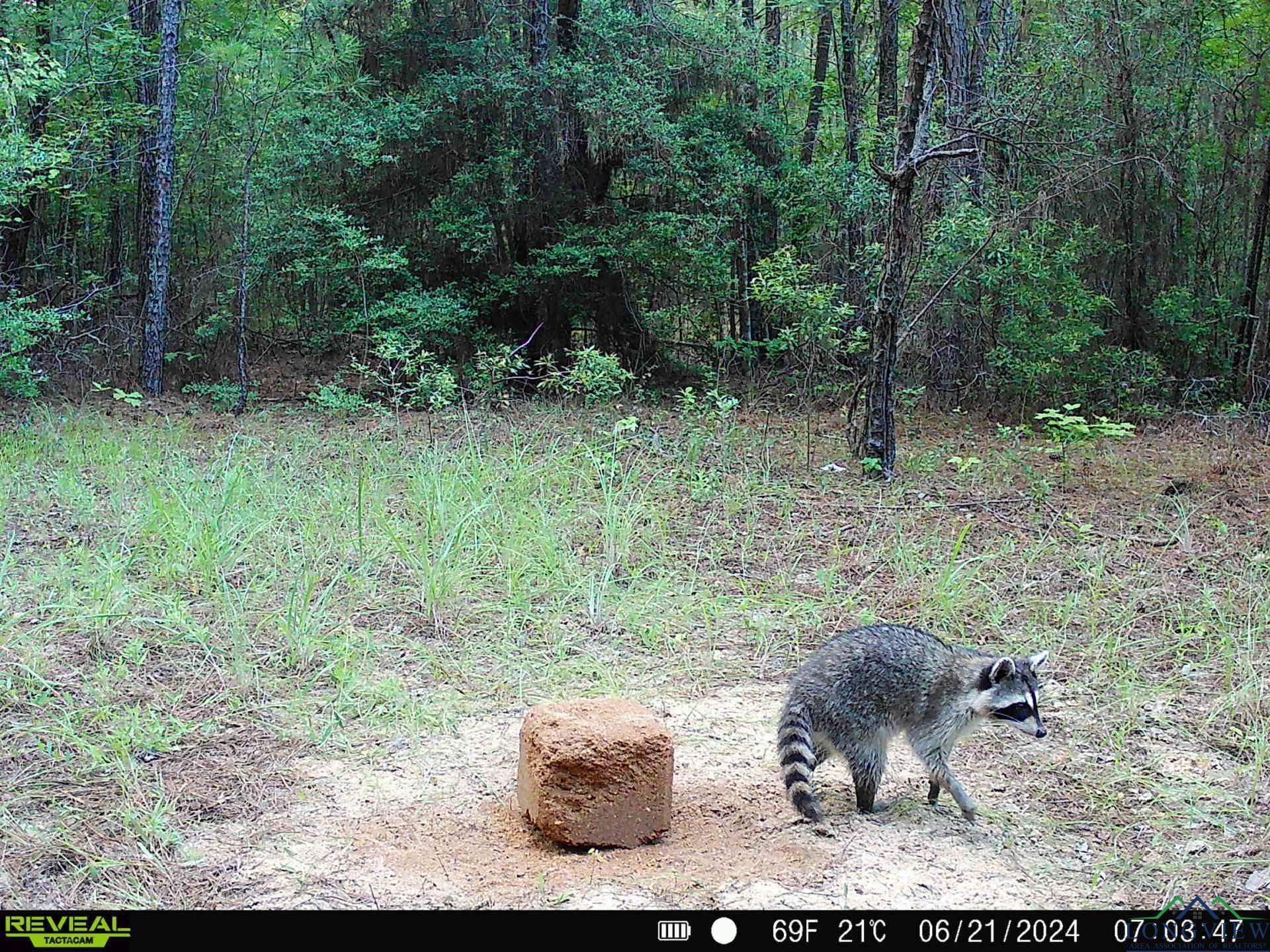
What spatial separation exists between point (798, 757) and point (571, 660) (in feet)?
5.67

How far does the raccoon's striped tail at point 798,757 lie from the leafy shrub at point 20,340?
9253mm

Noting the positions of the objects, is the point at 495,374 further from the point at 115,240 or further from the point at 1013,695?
the point at 1013,695

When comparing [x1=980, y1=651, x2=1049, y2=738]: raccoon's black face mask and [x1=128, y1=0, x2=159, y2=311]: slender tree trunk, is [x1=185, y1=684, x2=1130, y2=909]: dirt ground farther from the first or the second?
[x1=128, y1=0, x2=159, y2=311]: slender tree trunk

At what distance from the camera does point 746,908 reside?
3297 millimetres

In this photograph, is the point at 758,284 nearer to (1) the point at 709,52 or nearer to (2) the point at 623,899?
(1) the point at 709,52

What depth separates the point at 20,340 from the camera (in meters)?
10.4

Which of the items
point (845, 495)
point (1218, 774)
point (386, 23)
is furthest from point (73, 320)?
point (1218, 774)
